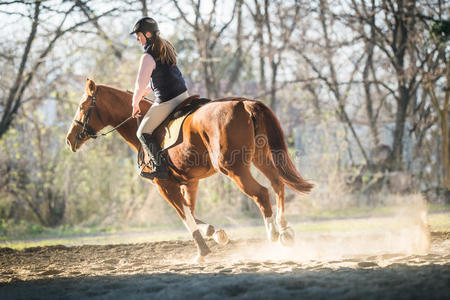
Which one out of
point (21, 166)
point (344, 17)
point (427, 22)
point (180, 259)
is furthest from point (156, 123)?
point (427, 22)

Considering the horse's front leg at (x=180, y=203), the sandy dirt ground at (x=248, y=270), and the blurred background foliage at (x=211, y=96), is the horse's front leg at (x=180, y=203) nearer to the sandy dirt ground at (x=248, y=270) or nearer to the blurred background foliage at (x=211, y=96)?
the sandy dirt ground at (x=248, y=270)

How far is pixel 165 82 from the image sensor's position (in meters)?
6.34

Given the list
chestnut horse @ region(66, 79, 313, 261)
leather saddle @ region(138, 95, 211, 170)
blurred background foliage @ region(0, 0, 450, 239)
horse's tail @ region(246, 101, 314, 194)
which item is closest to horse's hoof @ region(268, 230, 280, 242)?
chestnut horse @ region(66, 79, 313, 261)

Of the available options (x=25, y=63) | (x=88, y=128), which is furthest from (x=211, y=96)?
(x=88, y=128)

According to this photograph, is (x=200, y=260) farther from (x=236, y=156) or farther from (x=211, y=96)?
(x=211, y=96)

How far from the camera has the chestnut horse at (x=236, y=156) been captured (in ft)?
18.3

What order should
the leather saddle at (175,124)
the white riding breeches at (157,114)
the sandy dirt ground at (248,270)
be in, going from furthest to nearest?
the white riding breeches at (157,114), the leather saddle at (175,124), the sandy dirt ground at (248,270)

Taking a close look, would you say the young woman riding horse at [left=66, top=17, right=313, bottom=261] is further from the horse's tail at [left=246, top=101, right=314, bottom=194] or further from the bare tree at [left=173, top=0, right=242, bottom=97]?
the bare tree at [left=173, top=0, right=242, bottom=97]

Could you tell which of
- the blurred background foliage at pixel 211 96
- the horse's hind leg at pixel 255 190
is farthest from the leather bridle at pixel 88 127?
the blurred background foliage at pixel 211 96

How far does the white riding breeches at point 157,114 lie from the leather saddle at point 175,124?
5 centimetres

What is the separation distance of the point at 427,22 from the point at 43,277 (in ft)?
47.3

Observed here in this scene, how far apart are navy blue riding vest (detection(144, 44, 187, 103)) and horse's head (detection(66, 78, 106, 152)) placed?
3.16 feet

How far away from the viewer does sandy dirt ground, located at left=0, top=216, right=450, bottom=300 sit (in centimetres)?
386

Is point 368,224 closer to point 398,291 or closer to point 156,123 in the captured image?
point 156,123
